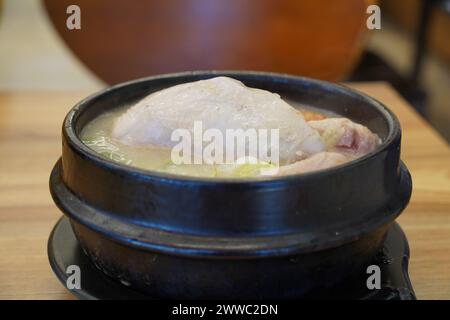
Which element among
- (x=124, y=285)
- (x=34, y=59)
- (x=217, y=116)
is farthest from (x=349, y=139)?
(x=34, y=59)

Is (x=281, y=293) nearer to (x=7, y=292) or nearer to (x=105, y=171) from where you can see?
(x=105, y=171)

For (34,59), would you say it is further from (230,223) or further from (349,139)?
(230,223)

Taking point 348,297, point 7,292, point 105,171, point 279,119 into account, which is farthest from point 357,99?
point 7,292

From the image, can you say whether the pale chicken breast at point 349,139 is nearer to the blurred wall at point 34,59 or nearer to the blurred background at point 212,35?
the blurred background at point 212,35

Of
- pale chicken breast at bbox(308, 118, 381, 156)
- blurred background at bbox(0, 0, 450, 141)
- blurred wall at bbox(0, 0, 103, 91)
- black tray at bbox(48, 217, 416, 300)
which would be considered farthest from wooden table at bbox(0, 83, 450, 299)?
blurred wall at bbox(0, 0, 103, 91)

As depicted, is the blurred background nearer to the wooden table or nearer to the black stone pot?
the wooden table

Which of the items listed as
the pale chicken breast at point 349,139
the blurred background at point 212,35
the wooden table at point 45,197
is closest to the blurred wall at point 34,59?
the blurred background at point 212,35
